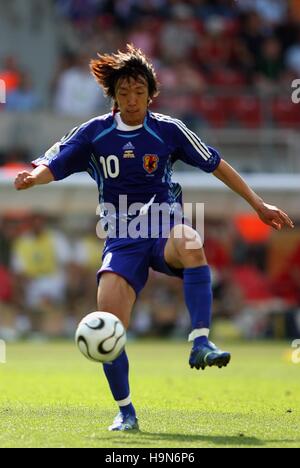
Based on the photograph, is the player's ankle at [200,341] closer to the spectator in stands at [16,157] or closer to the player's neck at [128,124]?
the player's neck at [128,124]

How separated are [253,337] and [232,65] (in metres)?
5.84

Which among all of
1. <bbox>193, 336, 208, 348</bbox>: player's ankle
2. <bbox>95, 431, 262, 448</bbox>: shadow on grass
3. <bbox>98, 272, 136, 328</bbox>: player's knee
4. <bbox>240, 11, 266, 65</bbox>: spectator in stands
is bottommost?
<bbox>95, 431, 262, 448</bbox>: shadow on grass

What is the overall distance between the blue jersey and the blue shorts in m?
0.30

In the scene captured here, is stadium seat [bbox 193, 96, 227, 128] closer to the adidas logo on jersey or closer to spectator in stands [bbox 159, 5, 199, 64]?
spectator in stands [bbox 159, 5, 199, 64]

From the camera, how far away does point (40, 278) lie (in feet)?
65.5

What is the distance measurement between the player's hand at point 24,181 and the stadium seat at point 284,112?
13.3 m

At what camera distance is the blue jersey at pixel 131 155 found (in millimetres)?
7863

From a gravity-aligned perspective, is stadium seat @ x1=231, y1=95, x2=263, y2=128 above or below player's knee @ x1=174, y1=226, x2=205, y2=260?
above

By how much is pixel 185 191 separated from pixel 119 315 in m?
11.6

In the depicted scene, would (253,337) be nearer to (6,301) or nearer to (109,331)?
(6,301)

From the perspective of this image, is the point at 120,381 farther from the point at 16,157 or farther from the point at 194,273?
the point at 16,157

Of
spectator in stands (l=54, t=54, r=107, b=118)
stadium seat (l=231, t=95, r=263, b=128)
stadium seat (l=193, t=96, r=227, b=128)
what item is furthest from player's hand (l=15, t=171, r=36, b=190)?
spectator in stands (l=54, t=54, r=107, b=118)

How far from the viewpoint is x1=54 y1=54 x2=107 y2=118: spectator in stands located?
2094 cm

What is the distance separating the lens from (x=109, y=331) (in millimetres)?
7207
